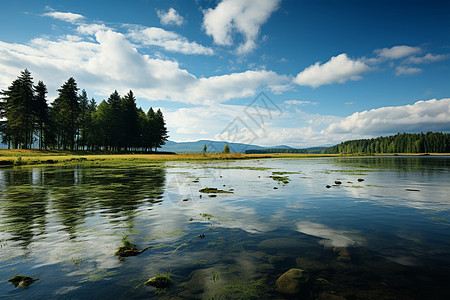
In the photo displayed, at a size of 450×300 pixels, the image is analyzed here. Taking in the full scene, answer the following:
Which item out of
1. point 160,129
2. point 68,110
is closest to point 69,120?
point 68,110

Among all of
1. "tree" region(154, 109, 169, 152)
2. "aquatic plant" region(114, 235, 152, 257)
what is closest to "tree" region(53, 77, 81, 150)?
"tree" region(154, 109, 169, 152)

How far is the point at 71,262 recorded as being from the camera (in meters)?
5.91

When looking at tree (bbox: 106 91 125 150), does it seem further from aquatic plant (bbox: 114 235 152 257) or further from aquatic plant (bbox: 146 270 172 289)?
aquatic plant (bbox: 146 270 172 289)

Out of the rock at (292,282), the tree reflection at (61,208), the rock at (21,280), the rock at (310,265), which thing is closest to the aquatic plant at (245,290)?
the rock at (292,282)

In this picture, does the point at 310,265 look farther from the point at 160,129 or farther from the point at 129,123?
the point at 160,129

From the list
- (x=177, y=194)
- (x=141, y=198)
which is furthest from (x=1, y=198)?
(x=177, y=194)

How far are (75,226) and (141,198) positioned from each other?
5644mm

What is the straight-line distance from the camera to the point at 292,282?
470 cm

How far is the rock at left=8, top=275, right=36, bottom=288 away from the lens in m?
4.83

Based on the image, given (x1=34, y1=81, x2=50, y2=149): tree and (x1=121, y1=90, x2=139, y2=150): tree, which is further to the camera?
(x1=121, y1=90, x2=139, y2=150): tree

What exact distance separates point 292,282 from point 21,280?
20.1 feet

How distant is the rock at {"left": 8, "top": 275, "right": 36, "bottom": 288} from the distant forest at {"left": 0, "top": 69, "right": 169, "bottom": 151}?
73867mm

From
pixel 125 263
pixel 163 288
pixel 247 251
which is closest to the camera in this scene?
pixel 163 288

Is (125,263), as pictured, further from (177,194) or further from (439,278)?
(177,194)
